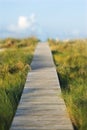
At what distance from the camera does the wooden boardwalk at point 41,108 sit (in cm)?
603

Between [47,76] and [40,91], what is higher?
[40,91]

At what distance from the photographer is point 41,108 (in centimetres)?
696

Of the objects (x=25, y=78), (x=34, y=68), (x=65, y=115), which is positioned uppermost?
(x=65, y=115)

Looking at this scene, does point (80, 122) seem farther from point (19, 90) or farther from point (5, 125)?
point (19, 90)

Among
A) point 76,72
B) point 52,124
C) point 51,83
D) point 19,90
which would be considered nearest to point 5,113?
point 52,124

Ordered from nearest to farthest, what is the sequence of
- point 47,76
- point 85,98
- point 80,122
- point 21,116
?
point 80,122, point 21,116, point 85,98, point 47,76

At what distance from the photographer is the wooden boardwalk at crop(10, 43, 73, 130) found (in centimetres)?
603

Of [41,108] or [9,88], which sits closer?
[41,108]

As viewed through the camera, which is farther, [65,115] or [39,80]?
[39,80]

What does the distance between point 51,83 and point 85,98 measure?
2.66 metres

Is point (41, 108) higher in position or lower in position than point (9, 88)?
higher

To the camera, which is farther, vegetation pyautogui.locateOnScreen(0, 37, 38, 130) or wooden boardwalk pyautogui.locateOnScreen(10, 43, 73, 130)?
vegetation pyautogui.locateOnScreen(0, 37, 38, 130)

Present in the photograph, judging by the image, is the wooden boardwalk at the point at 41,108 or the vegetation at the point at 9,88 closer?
the wooden boardwalk at the point at 41,108

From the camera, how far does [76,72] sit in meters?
11.2
